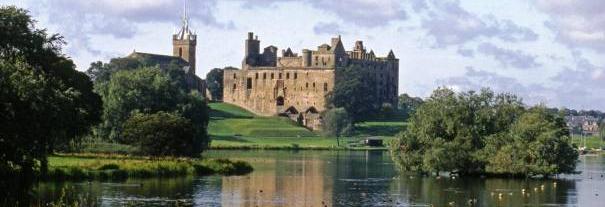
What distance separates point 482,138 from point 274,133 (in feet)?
289

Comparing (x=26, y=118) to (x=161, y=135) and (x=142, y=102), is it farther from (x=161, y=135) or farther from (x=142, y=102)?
(x=142, y=102)

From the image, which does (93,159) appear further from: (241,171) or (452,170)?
(452,170)

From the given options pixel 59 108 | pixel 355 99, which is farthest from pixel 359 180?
pixel 355 99

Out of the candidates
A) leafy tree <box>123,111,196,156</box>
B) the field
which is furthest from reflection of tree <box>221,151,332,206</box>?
the field

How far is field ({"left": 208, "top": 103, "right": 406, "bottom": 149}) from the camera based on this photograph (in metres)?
151

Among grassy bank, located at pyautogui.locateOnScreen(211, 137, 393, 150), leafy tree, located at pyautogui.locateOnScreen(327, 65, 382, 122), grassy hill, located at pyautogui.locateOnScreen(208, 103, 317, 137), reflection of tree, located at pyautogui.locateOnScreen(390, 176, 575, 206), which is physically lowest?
reflection of tree, located at pyautogui.locateOnScreen(390, 176, 575, 206)

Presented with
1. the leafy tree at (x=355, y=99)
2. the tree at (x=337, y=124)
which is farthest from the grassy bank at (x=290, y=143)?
the leafy tree at (x=355, y=99)

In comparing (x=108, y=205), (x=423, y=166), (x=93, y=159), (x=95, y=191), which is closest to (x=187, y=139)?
(x=93, y=159)

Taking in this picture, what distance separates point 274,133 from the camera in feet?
546

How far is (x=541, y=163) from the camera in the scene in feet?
250

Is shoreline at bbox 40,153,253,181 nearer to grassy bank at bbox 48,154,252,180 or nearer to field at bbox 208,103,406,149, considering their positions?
grassy bank at bbox 48,154,252,180

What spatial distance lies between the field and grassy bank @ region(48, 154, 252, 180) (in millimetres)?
56522

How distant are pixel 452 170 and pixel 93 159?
24.2 meters

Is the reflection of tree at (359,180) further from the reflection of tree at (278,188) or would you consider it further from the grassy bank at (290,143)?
the grassy bank at (290,143)
